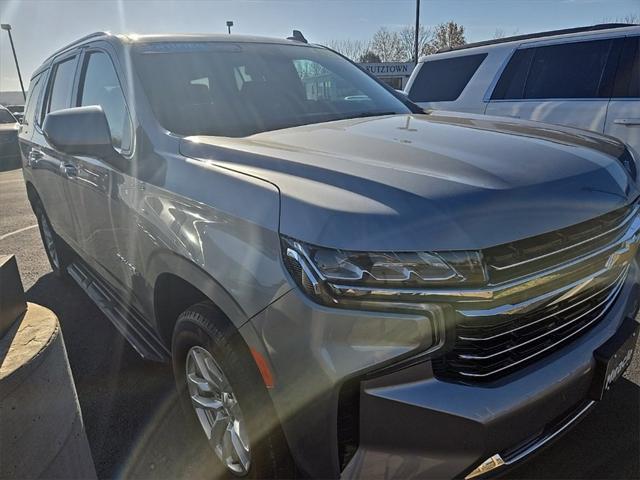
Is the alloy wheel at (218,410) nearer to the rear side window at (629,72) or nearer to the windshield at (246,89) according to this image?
the windshield at (246,89)

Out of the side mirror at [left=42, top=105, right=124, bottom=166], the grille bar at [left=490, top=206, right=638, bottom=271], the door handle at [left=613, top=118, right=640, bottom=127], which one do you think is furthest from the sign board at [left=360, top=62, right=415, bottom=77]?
the grille bar at [left=490, top=206, right=638, bottom=271]

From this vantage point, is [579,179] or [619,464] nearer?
[579,179]

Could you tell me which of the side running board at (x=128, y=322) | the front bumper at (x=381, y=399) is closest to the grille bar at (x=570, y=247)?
the front bumper at (x=381, y=399)

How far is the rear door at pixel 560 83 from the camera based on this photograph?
5.14 metres

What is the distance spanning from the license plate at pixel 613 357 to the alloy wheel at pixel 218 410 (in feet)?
4.07

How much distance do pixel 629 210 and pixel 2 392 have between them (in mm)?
2139

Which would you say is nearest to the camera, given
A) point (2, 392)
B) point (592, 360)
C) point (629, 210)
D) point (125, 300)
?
point (2, 392)

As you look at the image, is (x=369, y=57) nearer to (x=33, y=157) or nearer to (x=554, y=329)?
(x=33, y=157)

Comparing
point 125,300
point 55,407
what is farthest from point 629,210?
point 125,300

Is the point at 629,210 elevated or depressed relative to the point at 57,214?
elevated

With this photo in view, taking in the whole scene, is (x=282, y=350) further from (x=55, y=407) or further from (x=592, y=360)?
(x=592, y=360)

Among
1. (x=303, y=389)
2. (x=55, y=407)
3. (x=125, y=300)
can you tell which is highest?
(x=303, y=389)

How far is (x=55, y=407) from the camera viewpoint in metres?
1.51

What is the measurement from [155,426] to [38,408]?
50.2 inches
